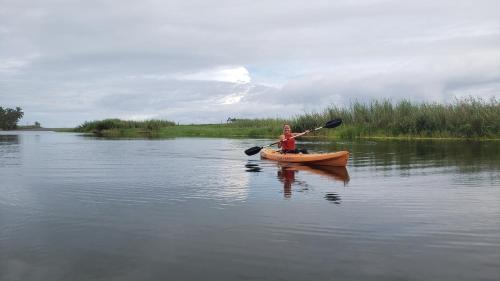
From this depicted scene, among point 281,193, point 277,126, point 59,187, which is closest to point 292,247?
point 281,193

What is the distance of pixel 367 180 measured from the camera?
1323 centimetres

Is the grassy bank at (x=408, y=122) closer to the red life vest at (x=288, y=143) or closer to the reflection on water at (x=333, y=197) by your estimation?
the red life vest at (x=288, y=143)

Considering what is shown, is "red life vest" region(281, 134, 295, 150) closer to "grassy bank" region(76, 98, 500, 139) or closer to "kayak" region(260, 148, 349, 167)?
"kayak" region(260, 148, 349, 167)

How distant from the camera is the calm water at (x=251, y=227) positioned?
5660mm

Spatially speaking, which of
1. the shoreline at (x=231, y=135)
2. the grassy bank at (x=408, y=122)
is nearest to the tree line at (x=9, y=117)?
the shoreline at (x=231, y=135)

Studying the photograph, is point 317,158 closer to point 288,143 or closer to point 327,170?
point 327,170

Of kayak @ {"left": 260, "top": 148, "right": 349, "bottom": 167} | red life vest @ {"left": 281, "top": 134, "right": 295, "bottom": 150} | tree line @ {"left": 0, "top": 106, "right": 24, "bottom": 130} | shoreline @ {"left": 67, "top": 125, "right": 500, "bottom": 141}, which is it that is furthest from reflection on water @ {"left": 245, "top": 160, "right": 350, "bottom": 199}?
tree line @ {"left": 0, "top": 106, "right": 24, "bottom": 130}

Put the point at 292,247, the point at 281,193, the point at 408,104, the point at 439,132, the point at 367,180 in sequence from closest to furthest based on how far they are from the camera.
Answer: the point at 292,247 < the point at 281,193 < the point at 367,180 < the point at 439,132 < the point at 408,104

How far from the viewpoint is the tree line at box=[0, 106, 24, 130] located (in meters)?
100

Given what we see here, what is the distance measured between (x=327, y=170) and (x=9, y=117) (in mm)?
100272

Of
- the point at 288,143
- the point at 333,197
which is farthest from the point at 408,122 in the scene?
the point at 333,197

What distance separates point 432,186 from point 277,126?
120 ft

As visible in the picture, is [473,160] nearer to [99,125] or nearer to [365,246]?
[365,246]

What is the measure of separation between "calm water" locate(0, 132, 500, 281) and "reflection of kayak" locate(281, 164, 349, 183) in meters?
0.24
